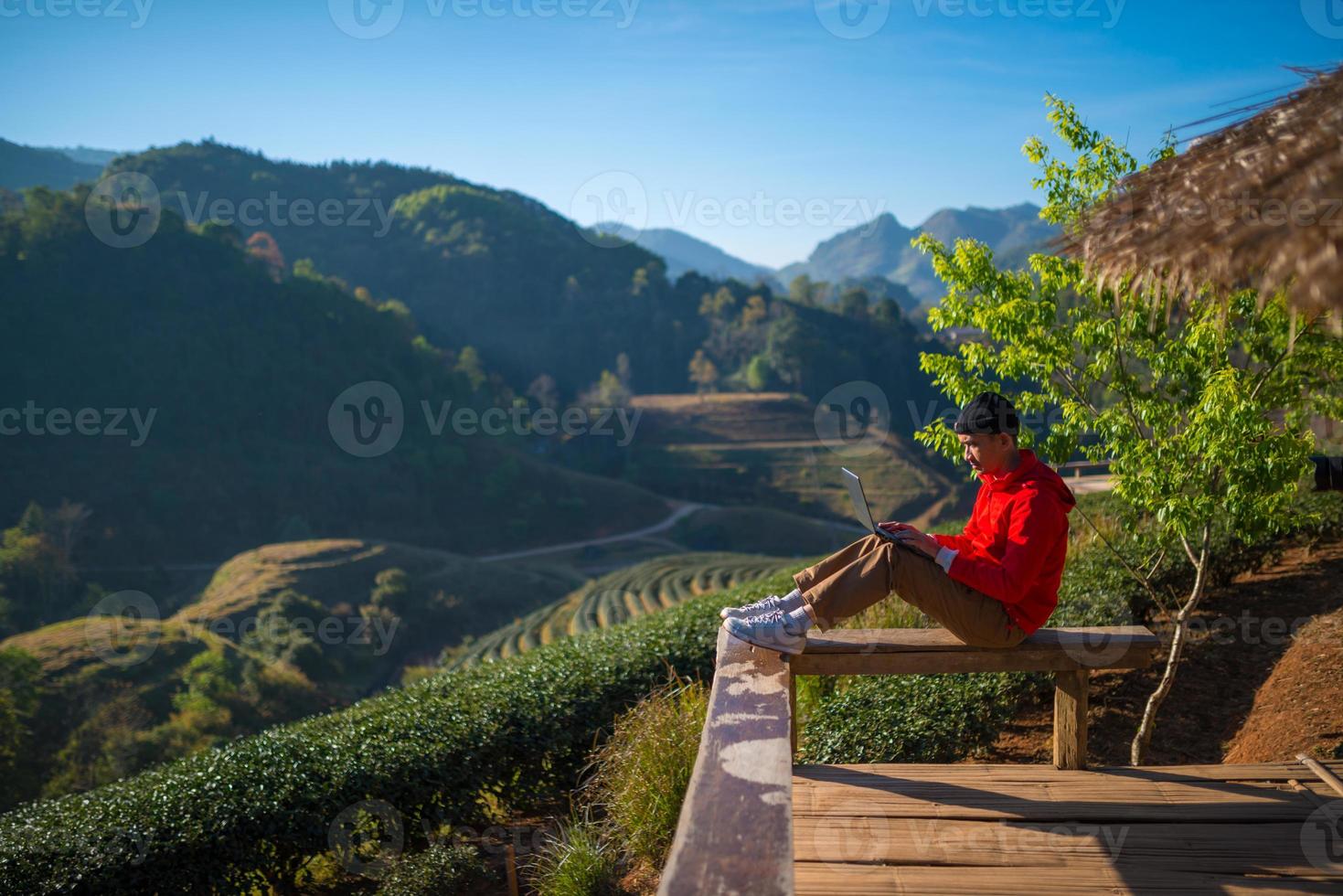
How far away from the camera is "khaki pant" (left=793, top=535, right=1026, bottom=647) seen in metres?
3.18

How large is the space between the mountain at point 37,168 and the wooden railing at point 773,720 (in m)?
126

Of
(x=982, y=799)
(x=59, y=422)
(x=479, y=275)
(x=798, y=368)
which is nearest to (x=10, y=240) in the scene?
(x=59, y=422)

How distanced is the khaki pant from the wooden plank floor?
608mm

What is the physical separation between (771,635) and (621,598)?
2630 centimetres

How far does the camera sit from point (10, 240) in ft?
182

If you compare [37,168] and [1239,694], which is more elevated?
[37,168]

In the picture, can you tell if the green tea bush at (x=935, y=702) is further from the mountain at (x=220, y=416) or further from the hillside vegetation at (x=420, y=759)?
the mountain at (x=220, y=416)

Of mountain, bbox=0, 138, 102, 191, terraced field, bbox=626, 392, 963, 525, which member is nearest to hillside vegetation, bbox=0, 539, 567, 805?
terraced field, bbox=626, 392, 963, 525

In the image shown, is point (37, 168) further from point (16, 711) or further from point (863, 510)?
point (863, 510)

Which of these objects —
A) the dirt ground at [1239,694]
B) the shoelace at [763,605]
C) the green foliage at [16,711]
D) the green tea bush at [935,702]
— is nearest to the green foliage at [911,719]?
the green tea bush at [935,702]

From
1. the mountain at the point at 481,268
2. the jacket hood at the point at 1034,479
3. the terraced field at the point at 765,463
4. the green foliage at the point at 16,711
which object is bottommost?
the green foliage at the point at 16,711

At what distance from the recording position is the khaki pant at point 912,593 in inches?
125

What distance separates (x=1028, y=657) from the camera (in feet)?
10.7

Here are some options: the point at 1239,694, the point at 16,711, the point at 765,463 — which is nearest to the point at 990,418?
the point at 1239,694
